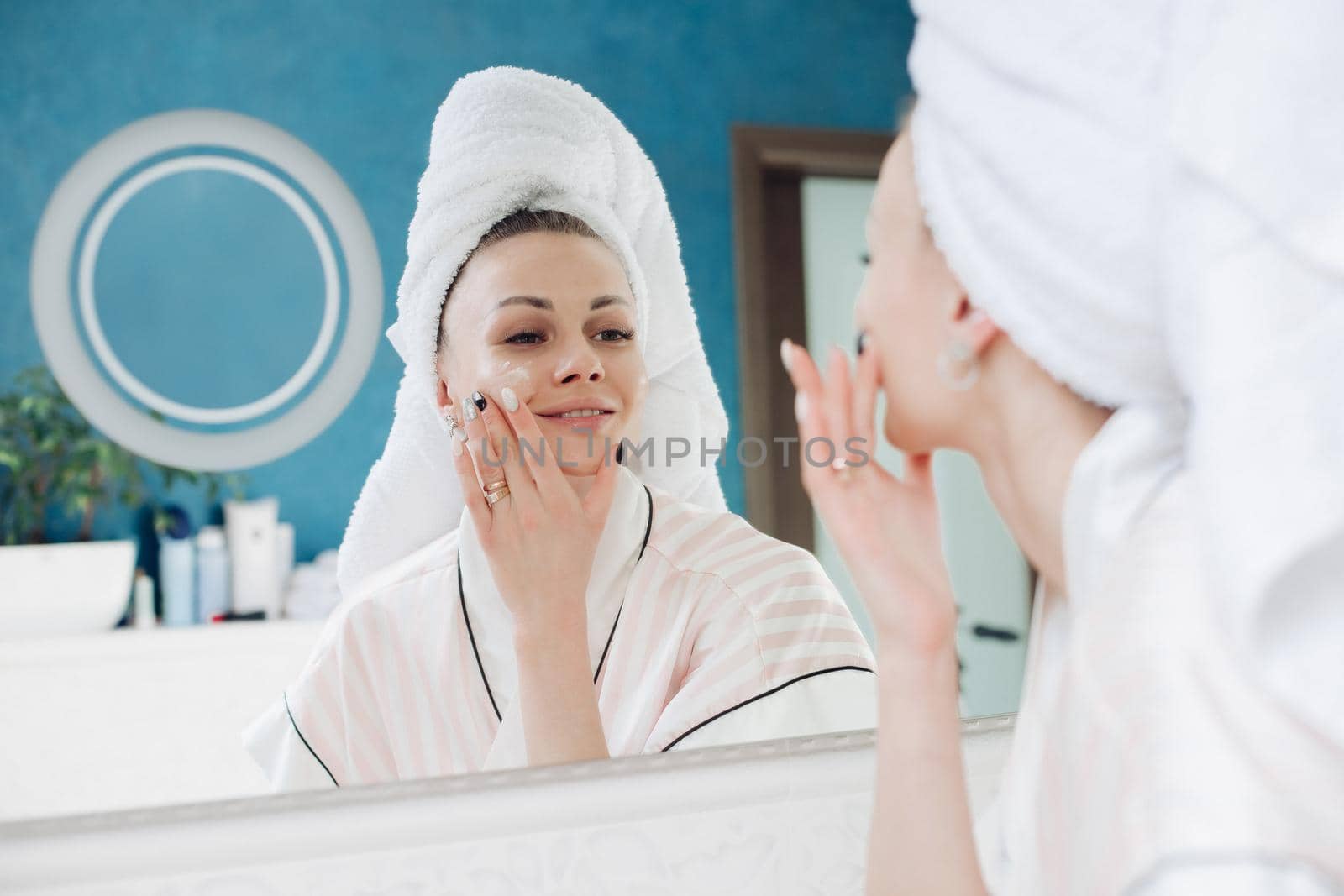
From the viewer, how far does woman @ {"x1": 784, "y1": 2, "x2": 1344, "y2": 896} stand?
455 millimetres

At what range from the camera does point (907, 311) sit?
25.5 inches

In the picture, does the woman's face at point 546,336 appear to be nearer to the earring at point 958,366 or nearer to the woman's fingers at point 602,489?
the woman's fingers at point 602,489

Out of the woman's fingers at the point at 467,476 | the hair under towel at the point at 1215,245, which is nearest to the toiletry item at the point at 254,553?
the woman's fingers at the point at 467,476

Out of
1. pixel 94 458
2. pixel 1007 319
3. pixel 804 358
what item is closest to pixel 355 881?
pixel 94 458

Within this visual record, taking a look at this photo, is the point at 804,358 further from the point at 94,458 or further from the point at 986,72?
the point at 94,458

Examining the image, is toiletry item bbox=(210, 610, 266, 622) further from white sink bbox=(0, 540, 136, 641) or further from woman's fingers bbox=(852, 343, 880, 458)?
woman's fingers bbox=(852, 343, 880, 458)

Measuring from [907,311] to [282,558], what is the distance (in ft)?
1.76

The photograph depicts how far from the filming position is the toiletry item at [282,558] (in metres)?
0.85

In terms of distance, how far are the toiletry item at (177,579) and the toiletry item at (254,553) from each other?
29 millimetres

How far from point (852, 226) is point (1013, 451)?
36cm

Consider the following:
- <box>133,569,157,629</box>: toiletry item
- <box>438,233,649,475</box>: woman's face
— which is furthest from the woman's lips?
<box>133,569,157,629</box>: toiletry item

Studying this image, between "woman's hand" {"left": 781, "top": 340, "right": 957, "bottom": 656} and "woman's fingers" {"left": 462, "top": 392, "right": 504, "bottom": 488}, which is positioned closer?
"woman's hand" {"left": 781, "top": 340, "right": 957, "bottom": 656}

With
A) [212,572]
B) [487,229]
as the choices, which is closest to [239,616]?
[212,572]

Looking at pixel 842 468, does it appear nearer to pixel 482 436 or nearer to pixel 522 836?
pixel 482 436
